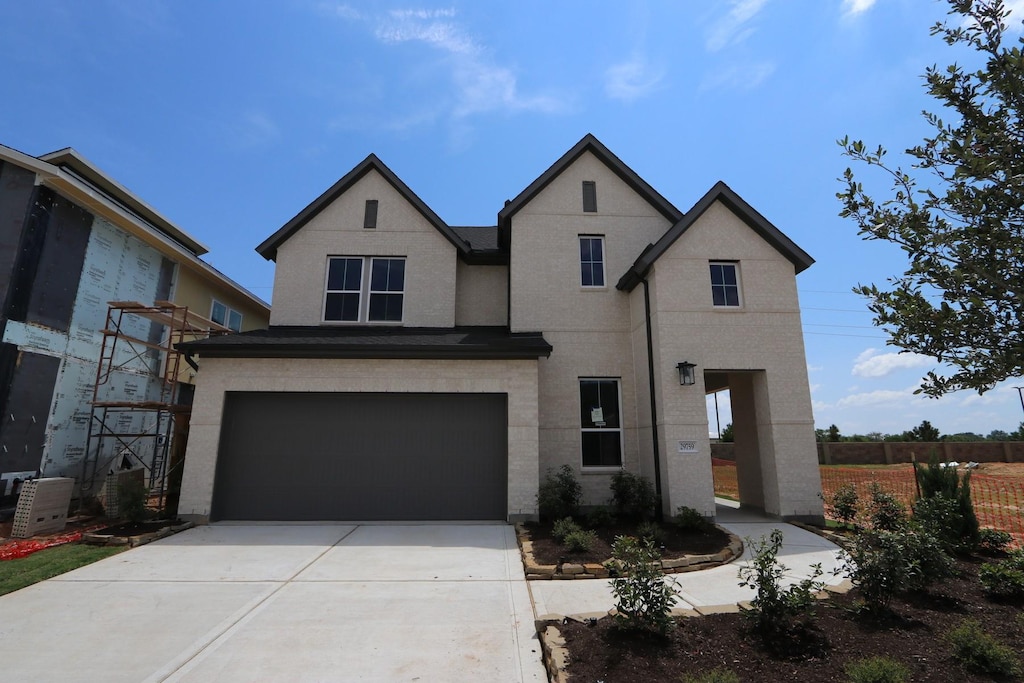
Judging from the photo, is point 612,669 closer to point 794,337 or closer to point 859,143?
point 859,143

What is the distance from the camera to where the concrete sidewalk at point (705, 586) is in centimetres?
561

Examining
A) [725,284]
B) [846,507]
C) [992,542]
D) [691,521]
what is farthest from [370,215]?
[992,542]

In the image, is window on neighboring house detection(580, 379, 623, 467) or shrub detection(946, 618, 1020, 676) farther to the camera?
window on neighboring house detection(580, 379, 623, 467)

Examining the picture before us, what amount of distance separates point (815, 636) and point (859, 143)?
14.3ft

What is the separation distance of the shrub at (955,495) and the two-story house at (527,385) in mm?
2057

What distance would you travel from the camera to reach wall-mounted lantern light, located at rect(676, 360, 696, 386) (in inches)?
401

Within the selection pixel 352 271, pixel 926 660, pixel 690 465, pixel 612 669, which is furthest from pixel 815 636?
pixel 352 271

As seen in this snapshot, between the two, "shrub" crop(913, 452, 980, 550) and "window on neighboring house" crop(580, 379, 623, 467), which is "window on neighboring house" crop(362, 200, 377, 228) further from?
"shrub" crop(913, 452, 980, 550)

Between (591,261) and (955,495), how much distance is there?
330 inches

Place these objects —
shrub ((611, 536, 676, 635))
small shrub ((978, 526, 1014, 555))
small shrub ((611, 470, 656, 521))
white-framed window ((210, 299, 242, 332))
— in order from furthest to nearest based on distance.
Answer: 1. white-framed window ((210, 299, 242, 332))
2. small shrub ((611, 470, 656, 521))
3. small shrub ((978, 526, 1014, 555))
4. shrub ((611, 536, 676, 635))

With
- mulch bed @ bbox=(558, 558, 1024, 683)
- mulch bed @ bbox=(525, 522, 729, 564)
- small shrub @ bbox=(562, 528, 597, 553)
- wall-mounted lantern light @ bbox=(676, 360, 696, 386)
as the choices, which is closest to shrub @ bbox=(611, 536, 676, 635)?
mulch bed @ bbox=(558, 558, 1024, 683)

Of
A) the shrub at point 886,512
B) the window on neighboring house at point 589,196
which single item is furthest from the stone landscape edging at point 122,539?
the shrub at point 886,512

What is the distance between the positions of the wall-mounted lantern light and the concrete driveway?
4.90 m

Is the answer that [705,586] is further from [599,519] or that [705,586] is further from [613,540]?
[599,519]
